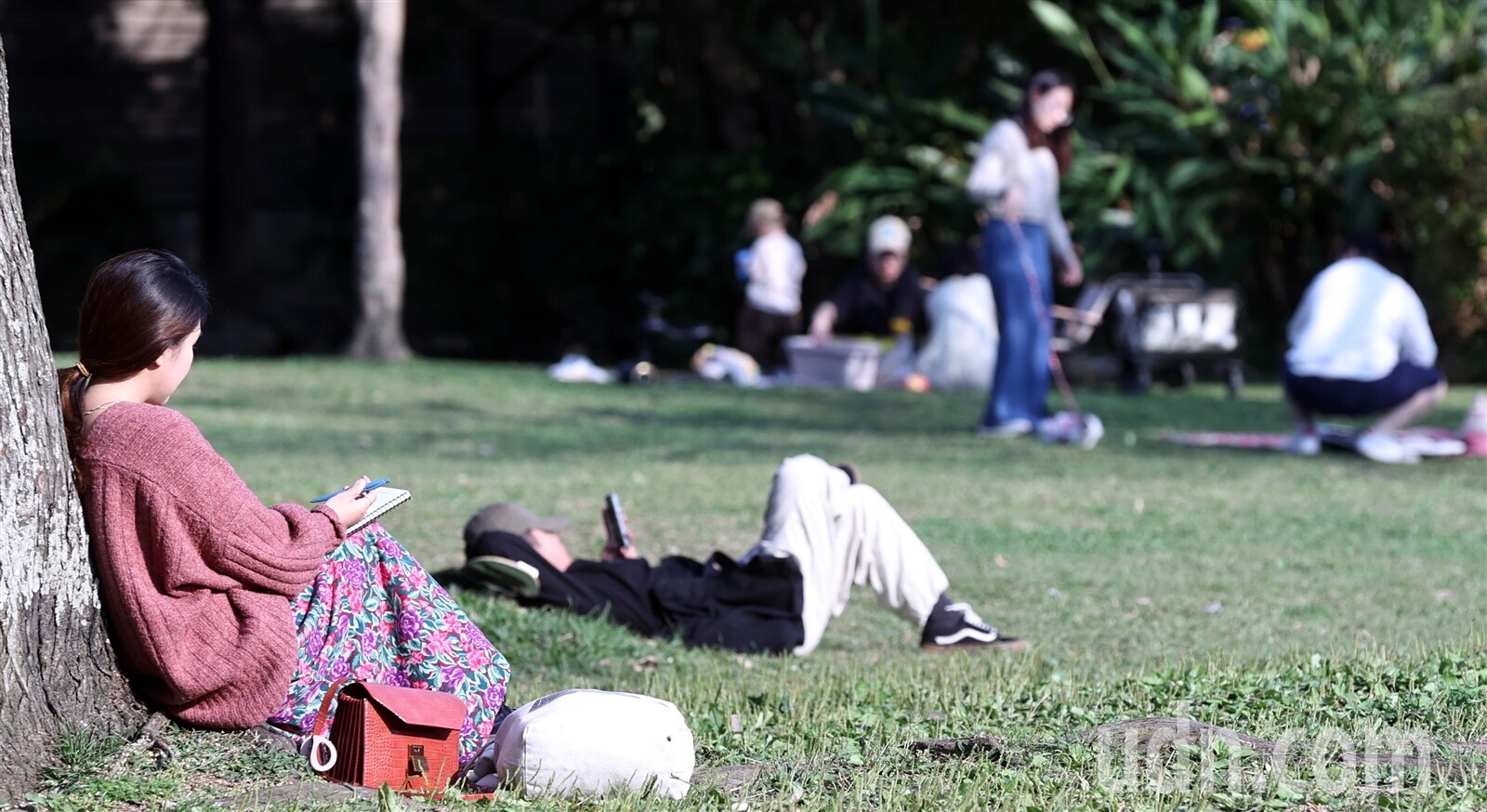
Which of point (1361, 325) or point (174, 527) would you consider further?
point (1361, 325)

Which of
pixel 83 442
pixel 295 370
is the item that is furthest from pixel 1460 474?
pixel 295 370

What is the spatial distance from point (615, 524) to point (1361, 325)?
Answer: 5867 mm

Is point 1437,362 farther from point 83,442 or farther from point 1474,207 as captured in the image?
point 83,442

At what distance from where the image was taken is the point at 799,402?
14.2 metres

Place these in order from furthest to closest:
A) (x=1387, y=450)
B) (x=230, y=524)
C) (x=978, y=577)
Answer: (x=1387, y=450) < (x=978, y=577) < (x=230, y=524)

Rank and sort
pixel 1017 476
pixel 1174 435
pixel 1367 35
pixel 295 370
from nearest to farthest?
pixel 1017 476, pixel 1174 435, pixel 295 370, pixel 1367 35

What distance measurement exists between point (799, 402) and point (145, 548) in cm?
1062

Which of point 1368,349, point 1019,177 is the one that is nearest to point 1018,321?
point 1019,177

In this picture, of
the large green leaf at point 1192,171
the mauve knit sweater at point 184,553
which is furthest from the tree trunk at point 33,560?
the large green leaf at point 1192,171

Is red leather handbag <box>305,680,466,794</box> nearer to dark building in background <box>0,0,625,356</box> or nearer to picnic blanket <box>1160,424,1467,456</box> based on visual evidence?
picnic blanket <box>1160,424,1467,456</box>

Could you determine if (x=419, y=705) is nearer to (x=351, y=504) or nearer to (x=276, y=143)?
(x=351, y=504)

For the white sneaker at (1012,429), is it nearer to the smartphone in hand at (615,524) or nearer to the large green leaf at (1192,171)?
the smartphone in hand at (615,524)

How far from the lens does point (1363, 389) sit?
421 inches

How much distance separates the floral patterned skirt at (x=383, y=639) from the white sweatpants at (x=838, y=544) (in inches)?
60.7
